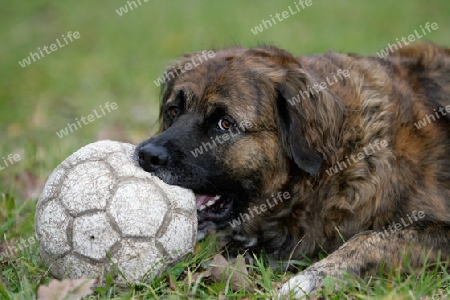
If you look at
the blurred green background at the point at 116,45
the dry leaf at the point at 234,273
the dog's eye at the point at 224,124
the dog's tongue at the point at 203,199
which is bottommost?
the dry leaf at the point at 234,273

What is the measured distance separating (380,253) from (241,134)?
1.16 m

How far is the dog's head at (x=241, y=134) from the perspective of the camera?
4.12 metres

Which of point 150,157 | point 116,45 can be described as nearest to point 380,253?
point 150,157

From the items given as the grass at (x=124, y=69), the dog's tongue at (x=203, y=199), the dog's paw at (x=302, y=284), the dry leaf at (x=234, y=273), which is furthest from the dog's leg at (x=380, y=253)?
→ the dog's tongue at (x=203, y=199)

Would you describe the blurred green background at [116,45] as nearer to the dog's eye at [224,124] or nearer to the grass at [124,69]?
the grass at [124,69]

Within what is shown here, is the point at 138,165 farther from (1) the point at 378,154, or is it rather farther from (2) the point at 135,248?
(1) the point at 378,154

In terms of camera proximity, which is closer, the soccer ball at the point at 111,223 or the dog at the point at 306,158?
the soccer ball at the point at 111,223

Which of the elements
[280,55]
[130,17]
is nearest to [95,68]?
[130,17]

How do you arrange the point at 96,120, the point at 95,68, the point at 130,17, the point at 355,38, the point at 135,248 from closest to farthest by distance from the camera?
the point at 135,248
the point at 96,120
the point at 95,68
the point at 355,38
the point at 130,17

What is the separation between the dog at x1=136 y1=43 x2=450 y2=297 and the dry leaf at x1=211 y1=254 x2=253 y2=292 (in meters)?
0.55

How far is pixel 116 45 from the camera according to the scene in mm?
12070

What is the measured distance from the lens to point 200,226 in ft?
14.2

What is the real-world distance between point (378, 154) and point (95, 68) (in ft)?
23.5

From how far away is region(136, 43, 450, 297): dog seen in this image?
13.4ft
